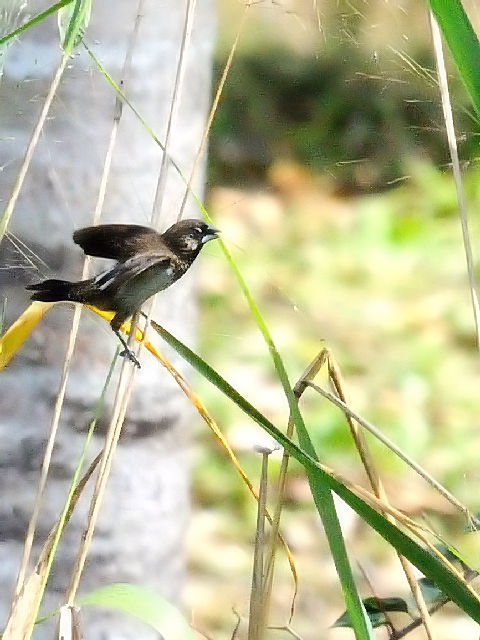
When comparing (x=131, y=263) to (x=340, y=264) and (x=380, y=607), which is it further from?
(x=340, y=264)

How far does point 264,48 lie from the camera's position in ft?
1.73

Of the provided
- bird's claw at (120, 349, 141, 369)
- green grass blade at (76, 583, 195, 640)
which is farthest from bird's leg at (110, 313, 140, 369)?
green grass blade at (76, 583, 195, 640)

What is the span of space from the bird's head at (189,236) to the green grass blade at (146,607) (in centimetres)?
15

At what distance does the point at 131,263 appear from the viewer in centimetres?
35

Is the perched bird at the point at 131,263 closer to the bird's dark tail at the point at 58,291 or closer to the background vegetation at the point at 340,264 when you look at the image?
the bird's dark tail at the point at 58,291

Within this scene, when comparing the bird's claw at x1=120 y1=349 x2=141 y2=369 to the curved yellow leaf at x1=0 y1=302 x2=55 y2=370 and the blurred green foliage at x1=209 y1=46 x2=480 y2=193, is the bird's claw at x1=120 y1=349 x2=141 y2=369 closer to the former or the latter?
the curved yellow leaf at x1=0 y1=302 x2=55 y2=370

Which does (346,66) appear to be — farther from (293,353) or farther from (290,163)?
(293,353)

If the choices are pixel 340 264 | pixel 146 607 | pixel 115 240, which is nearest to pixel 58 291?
pixel 115 240

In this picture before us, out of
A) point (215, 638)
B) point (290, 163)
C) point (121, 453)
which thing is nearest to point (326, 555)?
point (215, 638)

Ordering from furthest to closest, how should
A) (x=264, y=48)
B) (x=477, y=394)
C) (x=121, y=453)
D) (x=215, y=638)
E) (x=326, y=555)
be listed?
(x=477, y=394)
(x=326, y=555)
(x=215, y=638)
(x=121, y=453)
(x=264, y=48)

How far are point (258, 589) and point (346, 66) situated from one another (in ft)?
0.93

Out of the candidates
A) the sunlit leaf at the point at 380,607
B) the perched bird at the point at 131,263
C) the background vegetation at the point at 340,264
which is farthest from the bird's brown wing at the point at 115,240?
the sunlit leaf at the point at 380,607

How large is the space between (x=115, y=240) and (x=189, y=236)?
0.10 feet

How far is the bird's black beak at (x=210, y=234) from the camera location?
37cm
